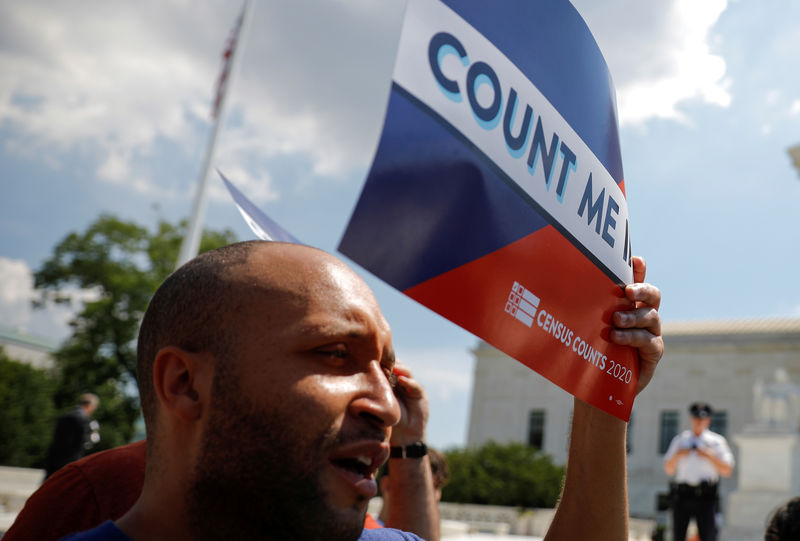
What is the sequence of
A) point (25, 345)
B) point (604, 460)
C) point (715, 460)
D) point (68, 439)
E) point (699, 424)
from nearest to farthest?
point (604, 460) → point (715, 460) → point (699, 424) → point (68, 439) → point (25, 345)

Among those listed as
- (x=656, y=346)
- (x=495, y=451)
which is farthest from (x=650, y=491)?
(x=656, y=346)

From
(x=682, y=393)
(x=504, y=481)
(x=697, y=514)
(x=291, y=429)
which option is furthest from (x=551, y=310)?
(x=682, y=393)

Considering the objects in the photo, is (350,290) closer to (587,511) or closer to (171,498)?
(171,498)

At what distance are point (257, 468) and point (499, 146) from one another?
28.9 inches

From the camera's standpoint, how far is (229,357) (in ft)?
3.79

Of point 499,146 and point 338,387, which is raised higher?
point 499,146

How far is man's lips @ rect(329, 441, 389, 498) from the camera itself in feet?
3.72

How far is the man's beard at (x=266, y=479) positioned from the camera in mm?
1107

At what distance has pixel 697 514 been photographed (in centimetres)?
734

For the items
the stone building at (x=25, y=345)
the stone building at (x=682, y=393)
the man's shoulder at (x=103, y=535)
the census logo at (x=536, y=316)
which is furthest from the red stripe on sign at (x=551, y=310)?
the stone building at (x=25, y=345)

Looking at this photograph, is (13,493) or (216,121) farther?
(216,121)

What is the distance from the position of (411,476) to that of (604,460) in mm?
660

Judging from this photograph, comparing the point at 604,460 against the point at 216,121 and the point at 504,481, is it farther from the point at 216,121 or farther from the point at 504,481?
the point at 504,481

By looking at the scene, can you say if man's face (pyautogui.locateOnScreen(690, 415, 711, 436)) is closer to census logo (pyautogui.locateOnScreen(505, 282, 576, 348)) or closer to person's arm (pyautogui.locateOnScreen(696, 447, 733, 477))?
person's arm (pyautogui.locateOnScreen(696, 447, 733, 477))
